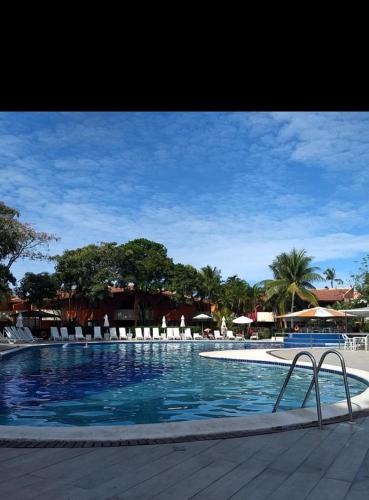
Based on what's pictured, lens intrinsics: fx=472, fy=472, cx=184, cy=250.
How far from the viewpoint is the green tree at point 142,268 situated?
37.5 metres

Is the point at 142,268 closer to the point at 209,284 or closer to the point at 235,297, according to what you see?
the point at 209,284

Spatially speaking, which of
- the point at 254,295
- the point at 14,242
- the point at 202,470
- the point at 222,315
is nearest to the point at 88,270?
the point at 14,242

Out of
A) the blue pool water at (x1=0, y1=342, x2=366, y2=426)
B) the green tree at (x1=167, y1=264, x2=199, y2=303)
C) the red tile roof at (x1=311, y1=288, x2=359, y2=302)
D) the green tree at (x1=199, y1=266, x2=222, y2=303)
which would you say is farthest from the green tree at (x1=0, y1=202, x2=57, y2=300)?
the red tile roof at (x1=311, y1=288, x2=359, y2=302)

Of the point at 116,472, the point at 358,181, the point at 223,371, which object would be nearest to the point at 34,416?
the point at 116,472

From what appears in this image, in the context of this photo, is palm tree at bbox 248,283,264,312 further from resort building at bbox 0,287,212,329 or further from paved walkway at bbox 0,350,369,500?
paved walkway at bbox 0,350,369,500

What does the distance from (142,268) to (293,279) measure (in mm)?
12326

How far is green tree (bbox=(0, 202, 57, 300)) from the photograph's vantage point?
90.9ft

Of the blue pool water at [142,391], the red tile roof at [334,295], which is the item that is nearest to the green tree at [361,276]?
the red tile roof at [334,295]

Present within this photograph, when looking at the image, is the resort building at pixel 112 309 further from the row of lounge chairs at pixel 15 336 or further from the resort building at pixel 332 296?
the resort building at pixel 332 296

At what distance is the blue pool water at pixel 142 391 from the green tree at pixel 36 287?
59.0 feet

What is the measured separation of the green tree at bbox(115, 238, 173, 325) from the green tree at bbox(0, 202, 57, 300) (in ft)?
22.8
